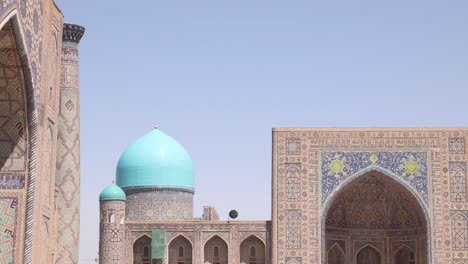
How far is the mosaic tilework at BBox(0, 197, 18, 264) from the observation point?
1142 centimetres

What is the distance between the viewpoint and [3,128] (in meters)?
11.6

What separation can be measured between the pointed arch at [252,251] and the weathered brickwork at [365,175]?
2.55 m

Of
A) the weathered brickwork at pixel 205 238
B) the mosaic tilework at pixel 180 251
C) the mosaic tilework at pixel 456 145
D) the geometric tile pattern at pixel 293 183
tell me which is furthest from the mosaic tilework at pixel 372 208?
the mosaic tilework at pixel 180 251

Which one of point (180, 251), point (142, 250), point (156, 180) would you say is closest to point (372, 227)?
point (180, 251)

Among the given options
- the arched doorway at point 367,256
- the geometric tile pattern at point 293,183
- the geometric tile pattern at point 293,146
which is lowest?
the arched doorway at point 367,256

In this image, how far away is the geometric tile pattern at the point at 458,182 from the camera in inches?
861

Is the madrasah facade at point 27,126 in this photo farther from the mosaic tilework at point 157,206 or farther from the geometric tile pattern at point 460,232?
the mosaic tilework at point 157,206

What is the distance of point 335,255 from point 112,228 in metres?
6.30

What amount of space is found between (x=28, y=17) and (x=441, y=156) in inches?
535

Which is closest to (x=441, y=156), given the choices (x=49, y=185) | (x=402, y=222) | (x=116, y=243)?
(x=402, y=222)

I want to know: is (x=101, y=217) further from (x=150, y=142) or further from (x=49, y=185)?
(x=49, y=185)

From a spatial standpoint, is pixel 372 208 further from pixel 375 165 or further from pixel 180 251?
pixel 180 251

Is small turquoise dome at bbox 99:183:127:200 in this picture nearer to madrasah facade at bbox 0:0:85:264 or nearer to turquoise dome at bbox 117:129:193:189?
turquoise dome at bbox 117:129:193:189

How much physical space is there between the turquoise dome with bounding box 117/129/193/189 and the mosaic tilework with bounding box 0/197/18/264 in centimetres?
1657
